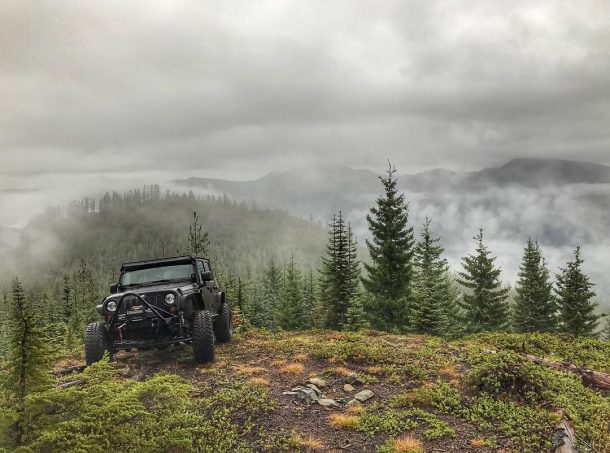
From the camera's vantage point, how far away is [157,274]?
14672mm

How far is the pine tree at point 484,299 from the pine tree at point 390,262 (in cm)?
1029

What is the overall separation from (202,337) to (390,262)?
22.4 metres

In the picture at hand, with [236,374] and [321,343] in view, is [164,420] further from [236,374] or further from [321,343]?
[321,343]

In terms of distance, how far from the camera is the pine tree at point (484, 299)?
40.2 meters

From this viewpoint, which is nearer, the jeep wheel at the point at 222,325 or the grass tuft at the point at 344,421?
the grass tuft at the point at 344,421

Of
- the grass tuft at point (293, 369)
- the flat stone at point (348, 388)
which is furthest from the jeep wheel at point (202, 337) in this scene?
the flat stone at point (348, 388)

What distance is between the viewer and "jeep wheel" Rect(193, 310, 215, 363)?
12.3 meters

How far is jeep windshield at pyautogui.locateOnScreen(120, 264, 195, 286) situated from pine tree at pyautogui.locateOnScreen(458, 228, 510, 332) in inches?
1236

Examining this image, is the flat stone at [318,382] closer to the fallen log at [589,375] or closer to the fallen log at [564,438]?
the fallen log at [564,438]

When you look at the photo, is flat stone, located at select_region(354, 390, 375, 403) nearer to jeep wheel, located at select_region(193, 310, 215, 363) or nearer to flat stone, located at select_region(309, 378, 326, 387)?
flat stone, located at select_region(309, 378, 326, 387)

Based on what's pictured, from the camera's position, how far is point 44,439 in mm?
5391

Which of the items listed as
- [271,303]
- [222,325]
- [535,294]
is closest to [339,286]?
[535,294]

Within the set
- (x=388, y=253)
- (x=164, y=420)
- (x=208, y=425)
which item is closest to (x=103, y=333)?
(x=208, y=425)

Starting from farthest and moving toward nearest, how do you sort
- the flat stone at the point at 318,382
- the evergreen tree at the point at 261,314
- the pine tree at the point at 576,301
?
the evergreen tree at the point at 261,314 < the pine tree at the point at 576,301 < the flat stone at the point at 318,382
